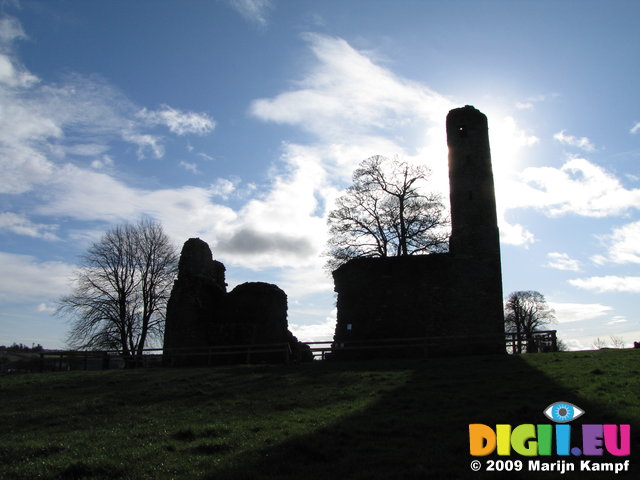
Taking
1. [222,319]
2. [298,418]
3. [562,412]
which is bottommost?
[298,418]

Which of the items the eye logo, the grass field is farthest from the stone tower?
the eye logo

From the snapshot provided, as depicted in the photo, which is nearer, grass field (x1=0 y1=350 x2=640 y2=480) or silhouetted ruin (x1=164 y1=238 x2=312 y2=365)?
grass field (x1=0 y1=350 x2=640 y2=480)

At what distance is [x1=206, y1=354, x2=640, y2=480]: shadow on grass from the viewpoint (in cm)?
693

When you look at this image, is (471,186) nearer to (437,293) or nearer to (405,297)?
(437,293)

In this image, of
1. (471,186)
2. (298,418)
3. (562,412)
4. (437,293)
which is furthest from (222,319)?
(562,412)

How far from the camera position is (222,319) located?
89.4 ft

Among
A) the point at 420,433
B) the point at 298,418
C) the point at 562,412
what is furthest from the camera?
the point at 298,418

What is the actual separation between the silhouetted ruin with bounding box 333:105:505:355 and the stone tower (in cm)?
5

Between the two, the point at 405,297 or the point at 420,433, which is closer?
the point at 420,433

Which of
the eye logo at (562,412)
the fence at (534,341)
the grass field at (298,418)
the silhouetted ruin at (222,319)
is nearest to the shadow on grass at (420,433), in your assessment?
the grass field at (298,418)

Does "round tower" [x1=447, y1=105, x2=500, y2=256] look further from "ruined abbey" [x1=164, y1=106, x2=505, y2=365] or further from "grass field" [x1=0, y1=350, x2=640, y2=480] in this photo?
"grass field" [x1=0, y1=350, x2=640, y2=480]

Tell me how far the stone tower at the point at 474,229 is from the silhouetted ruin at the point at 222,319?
832cm

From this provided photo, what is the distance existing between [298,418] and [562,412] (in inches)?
186

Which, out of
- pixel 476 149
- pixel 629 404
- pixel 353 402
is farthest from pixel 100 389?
pixel 476 149
